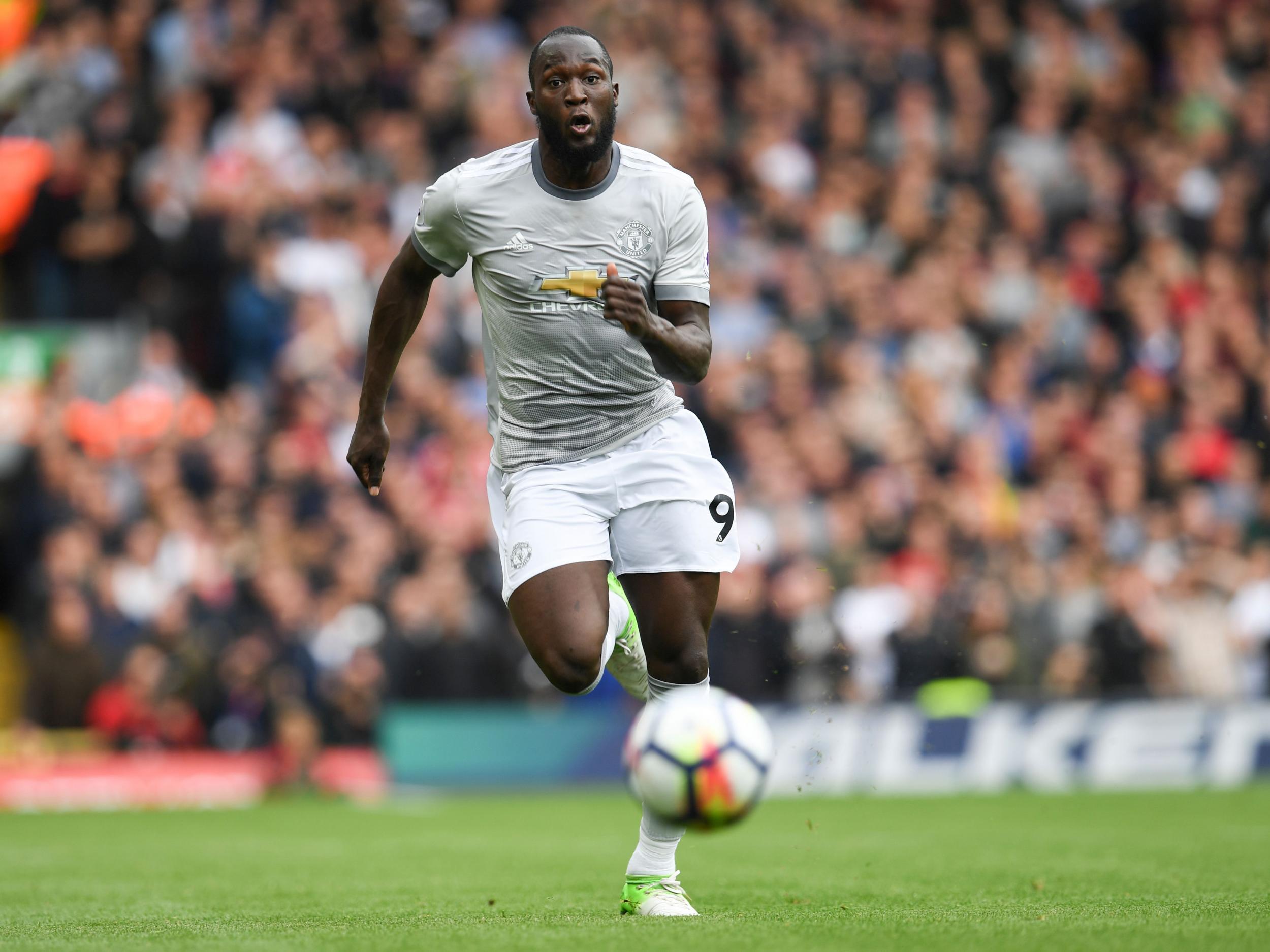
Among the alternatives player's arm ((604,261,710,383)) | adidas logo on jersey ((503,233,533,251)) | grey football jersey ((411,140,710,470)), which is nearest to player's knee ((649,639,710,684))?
grey football jersey ((411,140,710,470))

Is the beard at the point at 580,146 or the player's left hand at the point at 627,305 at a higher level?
the beard at the point at 580,146

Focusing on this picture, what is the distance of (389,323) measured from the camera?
21.2ft

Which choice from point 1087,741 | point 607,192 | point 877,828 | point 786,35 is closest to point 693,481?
point 607,192

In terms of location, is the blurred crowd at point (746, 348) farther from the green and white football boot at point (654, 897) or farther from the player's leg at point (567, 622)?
the player's leg at point (567, 622)

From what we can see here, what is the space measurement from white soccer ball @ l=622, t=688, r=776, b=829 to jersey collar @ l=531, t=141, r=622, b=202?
69.7 inches

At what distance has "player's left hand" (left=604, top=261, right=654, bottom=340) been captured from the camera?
5.55m

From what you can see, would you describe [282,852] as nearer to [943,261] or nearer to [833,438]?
[833,438]

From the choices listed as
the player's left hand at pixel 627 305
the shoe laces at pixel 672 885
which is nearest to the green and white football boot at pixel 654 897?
the shoe laces at pixel 672 885

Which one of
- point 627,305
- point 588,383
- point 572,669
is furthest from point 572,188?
point 572,669

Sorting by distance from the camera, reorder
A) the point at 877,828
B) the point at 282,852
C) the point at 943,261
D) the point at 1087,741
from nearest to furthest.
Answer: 1. the point at 282,852
2. the point at 877,828
3. the point at 1087,741
4. the point at 943,261

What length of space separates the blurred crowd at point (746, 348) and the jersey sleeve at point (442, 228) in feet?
25.8

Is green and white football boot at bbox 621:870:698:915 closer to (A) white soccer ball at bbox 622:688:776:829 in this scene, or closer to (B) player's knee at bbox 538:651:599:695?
(A) white soccer ball at bbox 622:688:776:829

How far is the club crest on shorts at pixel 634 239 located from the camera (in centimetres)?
616

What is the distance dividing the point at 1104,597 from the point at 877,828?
5036 millimetres
